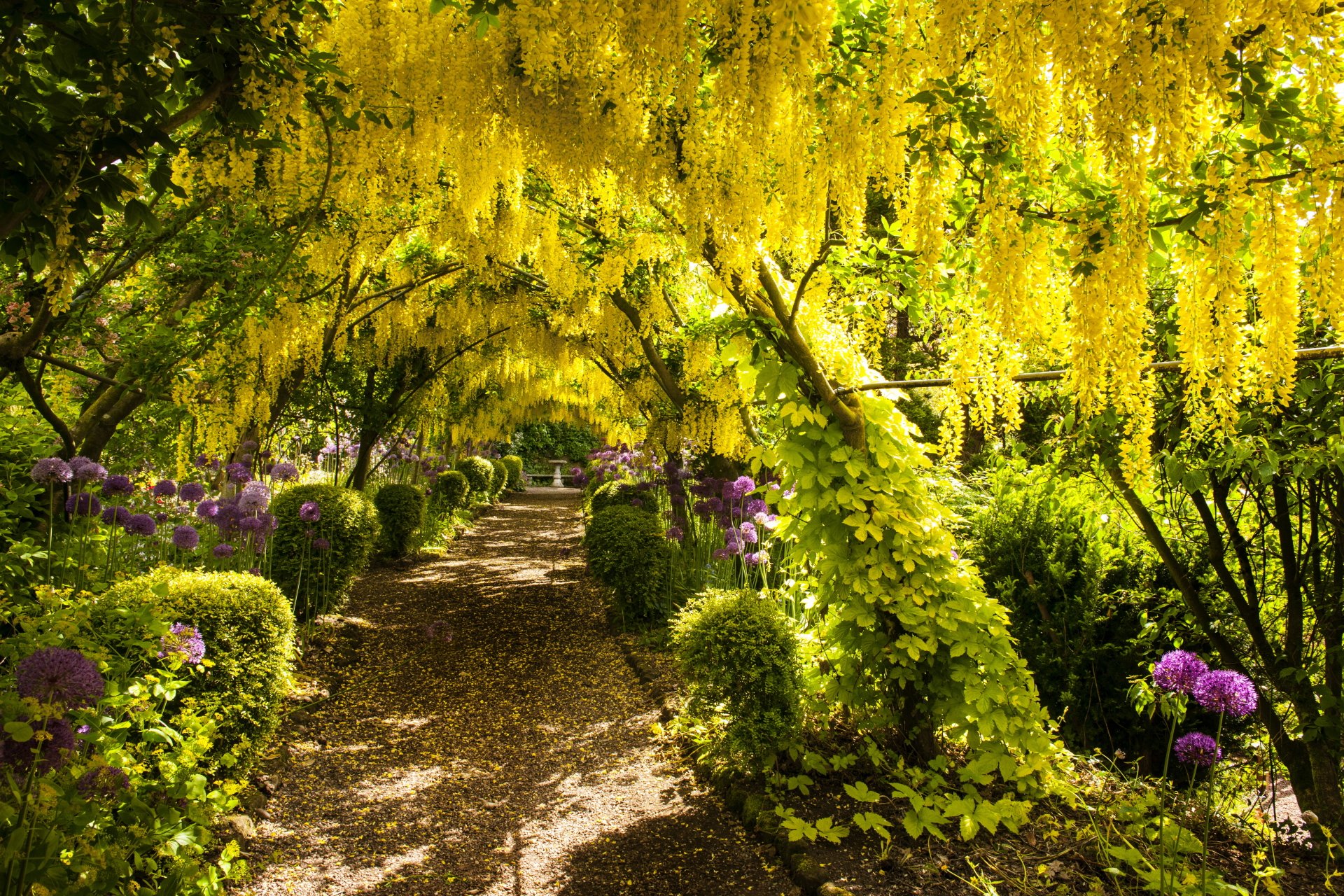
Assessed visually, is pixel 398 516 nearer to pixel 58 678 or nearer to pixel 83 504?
pixel 83 504

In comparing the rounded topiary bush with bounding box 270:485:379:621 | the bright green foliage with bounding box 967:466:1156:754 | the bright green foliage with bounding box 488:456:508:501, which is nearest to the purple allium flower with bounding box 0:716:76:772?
the rounded topiary bush with bounding box 270:485:379:621

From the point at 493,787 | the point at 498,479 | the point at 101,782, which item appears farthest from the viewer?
the point at 498,479

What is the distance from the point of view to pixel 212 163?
9.20 feet

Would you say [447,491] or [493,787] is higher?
[447,491]

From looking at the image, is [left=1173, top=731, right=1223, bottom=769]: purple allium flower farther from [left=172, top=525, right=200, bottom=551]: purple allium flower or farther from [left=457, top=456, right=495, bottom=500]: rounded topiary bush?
[left=457, top=456, right=495, bottom=500]: rounded topiary bush

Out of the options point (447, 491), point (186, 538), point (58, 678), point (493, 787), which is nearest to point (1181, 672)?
point (493, 787)

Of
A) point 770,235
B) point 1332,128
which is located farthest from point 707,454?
point 1332,128

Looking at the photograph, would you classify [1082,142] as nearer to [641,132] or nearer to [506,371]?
[641,132]

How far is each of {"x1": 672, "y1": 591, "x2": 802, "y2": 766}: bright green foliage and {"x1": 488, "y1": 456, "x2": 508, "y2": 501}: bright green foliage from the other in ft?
46.2

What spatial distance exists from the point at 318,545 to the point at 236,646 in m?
2.08

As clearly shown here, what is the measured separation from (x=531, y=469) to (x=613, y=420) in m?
14.8

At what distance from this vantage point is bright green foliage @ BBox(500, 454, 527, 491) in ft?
72.0

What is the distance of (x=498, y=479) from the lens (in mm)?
18359

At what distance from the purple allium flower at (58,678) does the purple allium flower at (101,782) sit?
175 millimetres
